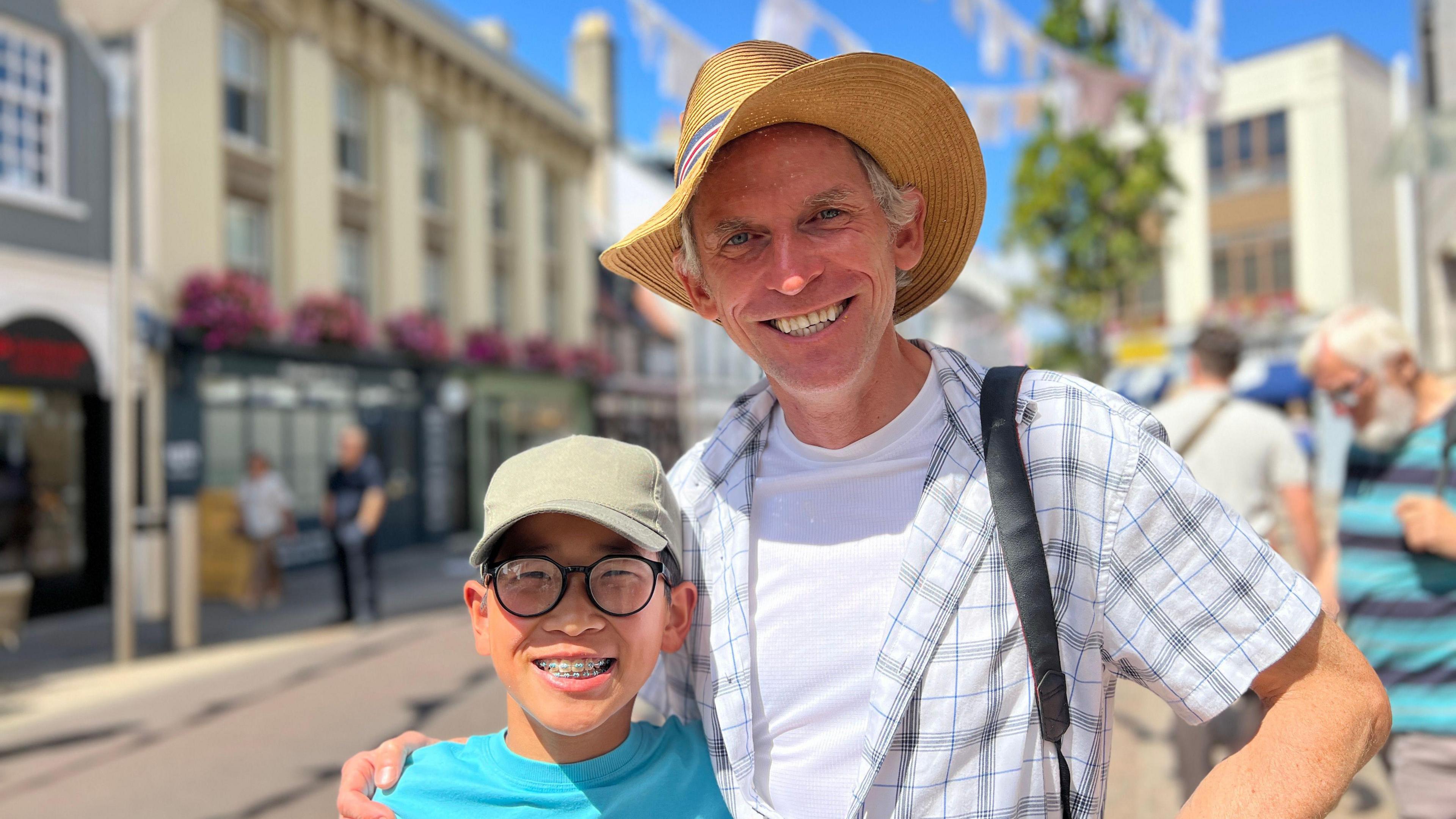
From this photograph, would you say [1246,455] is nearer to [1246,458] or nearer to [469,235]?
[1246,458]

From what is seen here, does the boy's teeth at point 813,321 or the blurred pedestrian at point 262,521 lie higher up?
the boy's teeth at point 813,321

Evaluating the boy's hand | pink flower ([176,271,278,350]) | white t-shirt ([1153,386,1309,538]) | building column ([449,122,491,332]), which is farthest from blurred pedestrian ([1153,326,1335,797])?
building column ([449,122,491,332])

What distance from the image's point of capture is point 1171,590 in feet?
4.50

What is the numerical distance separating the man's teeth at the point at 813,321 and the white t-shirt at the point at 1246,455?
2.77 meters

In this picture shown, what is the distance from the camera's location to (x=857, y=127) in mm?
1655

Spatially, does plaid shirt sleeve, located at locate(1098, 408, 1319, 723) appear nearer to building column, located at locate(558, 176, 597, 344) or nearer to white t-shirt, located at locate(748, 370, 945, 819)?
white t-shirt, located at locate(748, 370, 945, 819)

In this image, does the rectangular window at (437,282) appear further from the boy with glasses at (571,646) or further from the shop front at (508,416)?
the boy with glasses at (571,646)

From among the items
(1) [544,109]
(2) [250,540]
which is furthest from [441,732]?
(1) [544,109]

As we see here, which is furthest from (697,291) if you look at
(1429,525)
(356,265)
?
(356,265)

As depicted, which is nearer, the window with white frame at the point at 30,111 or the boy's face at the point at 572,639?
the boy's face at the point at 572,639

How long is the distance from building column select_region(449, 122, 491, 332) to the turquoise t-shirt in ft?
58.1

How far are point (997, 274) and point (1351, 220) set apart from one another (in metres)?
14.4

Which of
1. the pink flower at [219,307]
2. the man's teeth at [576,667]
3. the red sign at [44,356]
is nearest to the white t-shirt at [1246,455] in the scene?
the man's teeth at [576,667]

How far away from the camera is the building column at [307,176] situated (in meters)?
14.5
